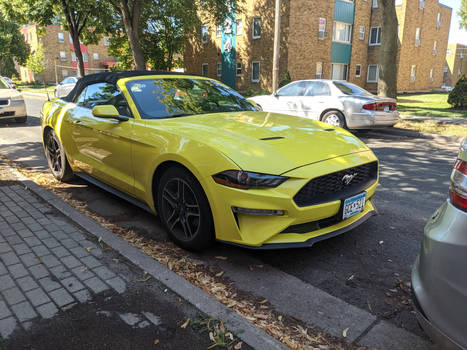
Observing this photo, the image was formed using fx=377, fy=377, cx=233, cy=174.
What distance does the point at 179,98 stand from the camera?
427 cm

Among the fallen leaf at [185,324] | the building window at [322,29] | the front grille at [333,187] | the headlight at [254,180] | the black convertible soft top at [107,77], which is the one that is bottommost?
the fallen leaf at [185,324]

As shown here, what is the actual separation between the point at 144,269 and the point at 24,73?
84355 mm

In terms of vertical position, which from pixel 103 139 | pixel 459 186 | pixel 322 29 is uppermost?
pixel 322 29

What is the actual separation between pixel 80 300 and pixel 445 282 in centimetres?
233

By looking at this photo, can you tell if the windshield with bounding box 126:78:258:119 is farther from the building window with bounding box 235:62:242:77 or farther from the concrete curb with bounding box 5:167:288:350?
the building window with bounding box 235:62:242:77

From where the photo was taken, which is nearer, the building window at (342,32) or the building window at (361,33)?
the building window at (342,32)

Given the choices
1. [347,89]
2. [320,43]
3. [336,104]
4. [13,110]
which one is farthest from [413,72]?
[13,110]

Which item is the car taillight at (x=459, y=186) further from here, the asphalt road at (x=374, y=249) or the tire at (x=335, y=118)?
the tire at (x=335, y=118)

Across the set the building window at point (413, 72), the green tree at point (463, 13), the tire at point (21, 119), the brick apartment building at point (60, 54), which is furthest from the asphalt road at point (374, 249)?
the brick apartment building at point (60, 54)

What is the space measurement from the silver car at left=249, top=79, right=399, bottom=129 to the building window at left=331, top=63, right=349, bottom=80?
61.2ft

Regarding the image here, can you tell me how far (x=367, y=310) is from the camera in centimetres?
272

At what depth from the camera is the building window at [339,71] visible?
28569 millimetres

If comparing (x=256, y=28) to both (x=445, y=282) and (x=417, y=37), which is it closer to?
(x=417, y=37)

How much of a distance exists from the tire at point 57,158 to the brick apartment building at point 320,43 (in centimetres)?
2100
